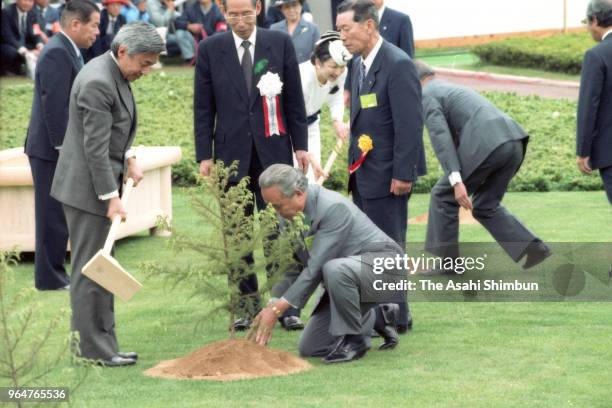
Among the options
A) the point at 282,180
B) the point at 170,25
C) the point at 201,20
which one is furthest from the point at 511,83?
the point at 282,180

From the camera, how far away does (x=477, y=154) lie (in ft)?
29.7

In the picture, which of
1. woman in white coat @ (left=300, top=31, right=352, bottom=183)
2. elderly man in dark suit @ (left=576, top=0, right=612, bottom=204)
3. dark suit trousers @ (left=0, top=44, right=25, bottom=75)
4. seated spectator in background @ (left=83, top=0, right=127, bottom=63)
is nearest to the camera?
elderly man in dark suit @ (left=576, top=0, right=612, bottom=204)

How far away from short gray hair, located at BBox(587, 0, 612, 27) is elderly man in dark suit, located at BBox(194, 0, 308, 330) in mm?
2004

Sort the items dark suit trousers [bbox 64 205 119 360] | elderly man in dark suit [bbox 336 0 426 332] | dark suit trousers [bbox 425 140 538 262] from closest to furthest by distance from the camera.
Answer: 1. dark suit trousers [bbox 64 205 119 360]
2. elderly man in dark suit [bbox 336 0 426 332]
3. dark suit trousers [bbox 425 140 538 262]

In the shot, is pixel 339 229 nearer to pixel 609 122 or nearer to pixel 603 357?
pixel 603 357

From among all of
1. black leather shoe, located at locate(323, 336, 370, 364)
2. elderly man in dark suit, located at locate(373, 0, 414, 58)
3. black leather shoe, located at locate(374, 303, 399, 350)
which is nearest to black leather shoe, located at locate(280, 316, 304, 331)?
black leather shoe, located at locate(374, 303, 399, 350)

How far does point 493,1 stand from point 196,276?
1892 centimetres

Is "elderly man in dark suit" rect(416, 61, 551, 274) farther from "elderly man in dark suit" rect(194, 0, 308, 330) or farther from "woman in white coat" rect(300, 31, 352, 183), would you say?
"elderly man in dark suit" rect(194, 0, 308, 330)

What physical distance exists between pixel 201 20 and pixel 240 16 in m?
14.7

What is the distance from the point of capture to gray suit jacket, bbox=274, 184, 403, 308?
726 centimetres

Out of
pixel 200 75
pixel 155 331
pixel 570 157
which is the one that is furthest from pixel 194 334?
pixel 570 157

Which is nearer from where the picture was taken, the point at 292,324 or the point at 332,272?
the point at 332,272

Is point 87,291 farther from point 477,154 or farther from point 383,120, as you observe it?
point 477,154

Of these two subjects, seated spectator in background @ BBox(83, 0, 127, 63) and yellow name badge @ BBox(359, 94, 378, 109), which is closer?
yellow name badge @ BBox(359, 94, 378, 109)
